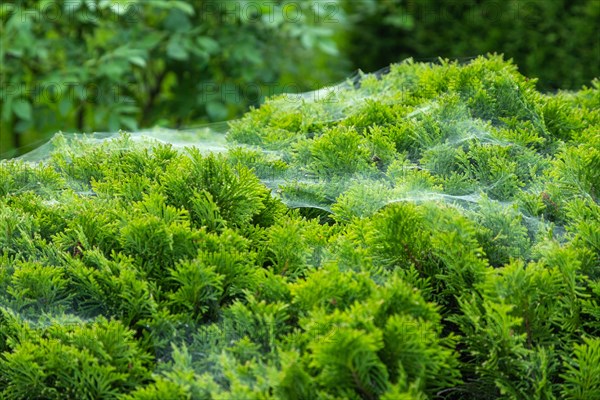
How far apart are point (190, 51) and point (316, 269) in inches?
132

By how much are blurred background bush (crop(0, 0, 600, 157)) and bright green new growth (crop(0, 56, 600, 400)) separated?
1919mm

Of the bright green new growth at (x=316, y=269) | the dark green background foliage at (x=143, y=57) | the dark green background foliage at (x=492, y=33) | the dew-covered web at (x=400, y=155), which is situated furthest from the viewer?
the dark green background foliage at (x=492, y=33)

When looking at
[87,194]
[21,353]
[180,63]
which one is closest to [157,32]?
[180,63]

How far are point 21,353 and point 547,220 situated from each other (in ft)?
4.97

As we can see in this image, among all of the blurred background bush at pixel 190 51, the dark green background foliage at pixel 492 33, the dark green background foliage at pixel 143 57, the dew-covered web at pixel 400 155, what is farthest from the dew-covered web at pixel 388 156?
the dark green background foliage at pixel 492 33

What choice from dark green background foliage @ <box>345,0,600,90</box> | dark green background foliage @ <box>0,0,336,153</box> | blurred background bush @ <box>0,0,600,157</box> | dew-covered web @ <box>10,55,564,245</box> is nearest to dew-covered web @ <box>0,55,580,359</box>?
dew-covered web @ <box>10,55,564,245</box>

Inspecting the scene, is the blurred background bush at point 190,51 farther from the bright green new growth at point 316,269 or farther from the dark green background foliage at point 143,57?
the bright green new growth at point 316,269

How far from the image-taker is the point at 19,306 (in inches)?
75.2

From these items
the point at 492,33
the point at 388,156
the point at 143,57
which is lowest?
the point at 492,33

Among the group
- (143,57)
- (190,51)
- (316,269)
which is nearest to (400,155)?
(316,269)

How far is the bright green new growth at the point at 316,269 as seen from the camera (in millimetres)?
1697

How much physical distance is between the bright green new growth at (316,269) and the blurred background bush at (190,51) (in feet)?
6.30

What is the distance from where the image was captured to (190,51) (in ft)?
16.4

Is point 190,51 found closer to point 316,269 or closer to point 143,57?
point 143,57
